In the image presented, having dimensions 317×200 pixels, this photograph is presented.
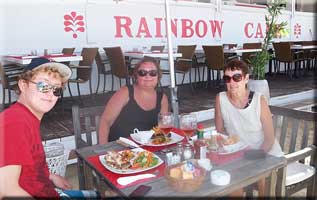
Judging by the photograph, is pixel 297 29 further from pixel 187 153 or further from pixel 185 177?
pixel 185 177

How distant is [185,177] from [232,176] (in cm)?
23

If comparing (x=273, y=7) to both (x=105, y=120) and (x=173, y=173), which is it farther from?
(x=173, y=173)

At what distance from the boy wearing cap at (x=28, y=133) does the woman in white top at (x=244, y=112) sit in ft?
3.39

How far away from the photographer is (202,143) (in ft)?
5.10

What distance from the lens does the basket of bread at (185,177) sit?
1.17 metres

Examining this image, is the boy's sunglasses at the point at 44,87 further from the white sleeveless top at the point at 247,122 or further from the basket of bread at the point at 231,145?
the white sleeveless top at the point at 247,122

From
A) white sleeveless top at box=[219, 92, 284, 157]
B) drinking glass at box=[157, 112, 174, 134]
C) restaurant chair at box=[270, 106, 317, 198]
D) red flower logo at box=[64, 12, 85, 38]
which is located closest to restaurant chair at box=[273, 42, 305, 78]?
red flower logo at box=[64, 12, 85, 38]

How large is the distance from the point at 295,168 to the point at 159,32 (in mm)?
5254

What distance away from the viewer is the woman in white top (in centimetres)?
194

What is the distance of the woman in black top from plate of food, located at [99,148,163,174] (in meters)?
0.63

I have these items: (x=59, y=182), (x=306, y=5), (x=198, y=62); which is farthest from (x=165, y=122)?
(x=306, y=5)

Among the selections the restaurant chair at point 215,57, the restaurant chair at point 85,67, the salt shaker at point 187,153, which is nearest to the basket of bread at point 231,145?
the salt shaker at point 187,153

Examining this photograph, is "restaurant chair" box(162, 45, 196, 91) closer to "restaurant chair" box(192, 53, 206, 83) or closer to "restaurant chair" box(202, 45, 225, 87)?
"restaurant chair" box(202, 45, 225, 87)

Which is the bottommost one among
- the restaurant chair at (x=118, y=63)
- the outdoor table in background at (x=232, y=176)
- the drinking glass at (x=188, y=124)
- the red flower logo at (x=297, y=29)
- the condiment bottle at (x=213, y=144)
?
the outdoor table in background at (x=232, y=176)
